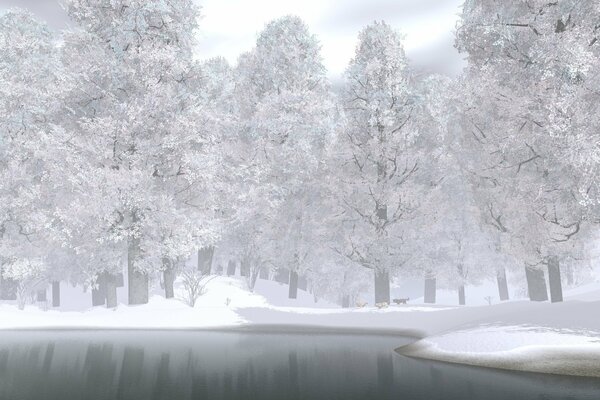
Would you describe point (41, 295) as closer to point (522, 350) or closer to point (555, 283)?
point (555, 283)

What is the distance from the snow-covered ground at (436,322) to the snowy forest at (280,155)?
2.20 meters

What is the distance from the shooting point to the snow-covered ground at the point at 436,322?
43.7ft

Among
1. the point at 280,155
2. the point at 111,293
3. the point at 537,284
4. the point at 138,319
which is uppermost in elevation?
the point at 280,155

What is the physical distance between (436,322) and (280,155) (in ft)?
45.7

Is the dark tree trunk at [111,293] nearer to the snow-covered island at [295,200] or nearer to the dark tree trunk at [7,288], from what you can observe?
the snow-covered island at [295,200]

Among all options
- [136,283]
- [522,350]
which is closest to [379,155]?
[136,283]

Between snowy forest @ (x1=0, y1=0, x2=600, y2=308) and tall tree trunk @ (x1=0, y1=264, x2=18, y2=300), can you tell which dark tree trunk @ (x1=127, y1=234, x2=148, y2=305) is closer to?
snowy forest @ (x1=0, y1=0, x2=600, y2=308)

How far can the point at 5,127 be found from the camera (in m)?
29.8

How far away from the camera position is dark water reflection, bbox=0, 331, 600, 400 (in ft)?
33.2

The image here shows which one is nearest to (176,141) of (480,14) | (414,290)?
(480,14)

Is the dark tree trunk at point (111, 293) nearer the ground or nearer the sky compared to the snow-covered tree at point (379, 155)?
nearer the ground

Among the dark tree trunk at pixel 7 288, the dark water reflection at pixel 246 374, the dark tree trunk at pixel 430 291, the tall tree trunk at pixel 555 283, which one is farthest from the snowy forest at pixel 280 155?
the dark tree trunk at pixel 430 291

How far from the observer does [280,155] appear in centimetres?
3091

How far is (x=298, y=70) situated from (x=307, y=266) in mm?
11459
